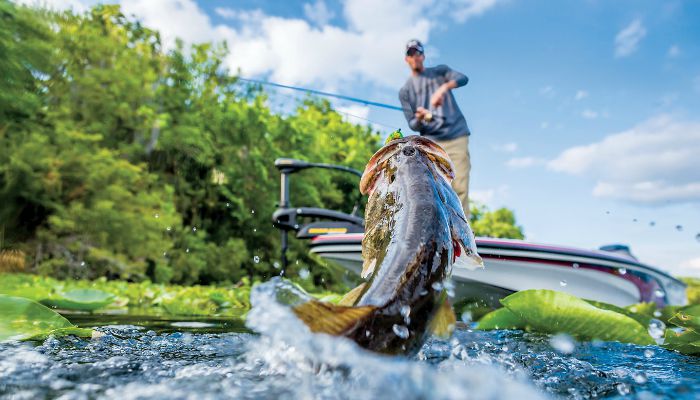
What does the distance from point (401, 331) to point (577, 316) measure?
1494mm

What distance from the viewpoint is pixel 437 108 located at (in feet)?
18.6

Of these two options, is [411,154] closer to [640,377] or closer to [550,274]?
[640,377]

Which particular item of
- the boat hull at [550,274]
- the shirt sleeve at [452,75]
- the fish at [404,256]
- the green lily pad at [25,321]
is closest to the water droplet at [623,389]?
the fish at [404,256]

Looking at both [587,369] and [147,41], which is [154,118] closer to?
[147,41]

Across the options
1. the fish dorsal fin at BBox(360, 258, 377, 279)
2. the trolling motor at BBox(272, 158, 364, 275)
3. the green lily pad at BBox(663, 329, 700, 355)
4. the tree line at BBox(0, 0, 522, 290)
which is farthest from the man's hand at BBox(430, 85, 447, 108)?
the tree line at BBox(0, 0, 522, 290)

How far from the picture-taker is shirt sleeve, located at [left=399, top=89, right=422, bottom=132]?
18.6ft

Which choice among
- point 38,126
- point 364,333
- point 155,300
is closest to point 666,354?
point 364,333

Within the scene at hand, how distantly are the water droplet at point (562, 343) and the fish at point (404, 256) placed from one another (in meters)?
0.85

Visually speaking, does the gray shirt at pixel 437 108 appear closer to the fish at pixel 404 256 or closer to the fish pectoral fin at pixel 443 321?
the fish at pixel 404 256

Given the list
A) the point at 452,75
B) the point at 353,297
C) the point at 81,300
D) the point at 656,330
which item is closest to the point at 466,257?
the point at 353,297

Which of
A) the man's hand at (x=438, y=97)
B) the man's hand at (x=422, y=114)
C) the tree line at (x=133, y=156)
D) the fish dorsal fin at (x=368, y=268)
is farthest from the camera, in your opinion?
the tree line at (x=133, y=156)

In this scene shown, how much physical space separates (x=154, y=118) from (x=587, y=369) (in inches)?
546

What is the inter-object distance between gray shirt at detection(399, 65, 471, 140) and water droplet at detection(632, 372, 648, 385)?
399 cm

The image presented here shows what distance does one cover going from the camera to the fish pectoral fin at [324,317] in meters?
1.08
